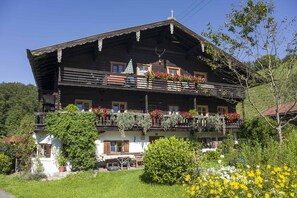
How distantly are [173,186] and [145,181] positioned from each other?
1746 mm

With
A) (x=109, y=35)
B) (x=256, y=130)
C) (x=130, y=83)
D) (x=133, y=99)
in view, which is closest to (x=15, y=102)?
(x=133, y=99)

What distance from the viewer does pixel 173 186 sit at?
10422 millimetres

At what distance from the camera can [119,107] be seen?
2025 centimetres

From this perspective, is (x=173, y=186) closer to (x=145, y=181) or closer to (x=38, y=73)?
(x=145, y=181)

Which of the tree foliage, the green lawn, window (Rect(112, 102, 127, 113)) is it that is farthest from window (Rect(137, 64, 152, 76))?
the tree foliage

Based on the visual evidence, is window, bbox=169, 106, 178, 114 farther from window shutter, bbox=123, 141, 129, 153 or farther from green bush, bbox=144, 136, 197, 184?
green bush, bbox=144, 136, 197, 184

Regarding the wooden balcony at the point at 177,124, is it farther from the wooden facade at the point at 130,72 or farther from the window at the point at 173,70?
the window at the point at 173,70

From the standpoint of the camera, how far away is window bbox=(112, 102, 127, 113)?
2011 cm

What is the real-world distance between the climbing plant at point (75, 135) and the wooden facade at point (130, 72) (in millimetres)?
1922

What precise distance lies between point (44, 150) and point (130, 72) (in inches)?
316

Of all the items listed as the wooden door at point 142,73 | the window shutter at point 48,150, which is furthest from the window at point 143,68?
the window shutter at point 48,150

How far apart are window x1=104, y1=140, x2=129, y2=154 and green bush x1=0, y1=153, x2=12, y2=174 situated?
702 centimetres

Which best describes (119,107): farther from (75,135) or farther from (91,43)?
(75,135)

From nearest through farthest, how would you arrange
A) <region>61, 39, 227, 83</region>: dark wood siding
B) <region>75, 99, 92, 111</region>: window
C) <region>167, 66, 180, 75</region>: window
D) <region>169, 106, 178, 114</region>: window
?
1. <region>75, 99, 92, 111</region>: window
2. <region>61, 39, 227, 83</region>: dark wood siding
3. <region>169, 106, 178, 114</region>: window
4. <region>167, 66, 180, 75</region>: window
